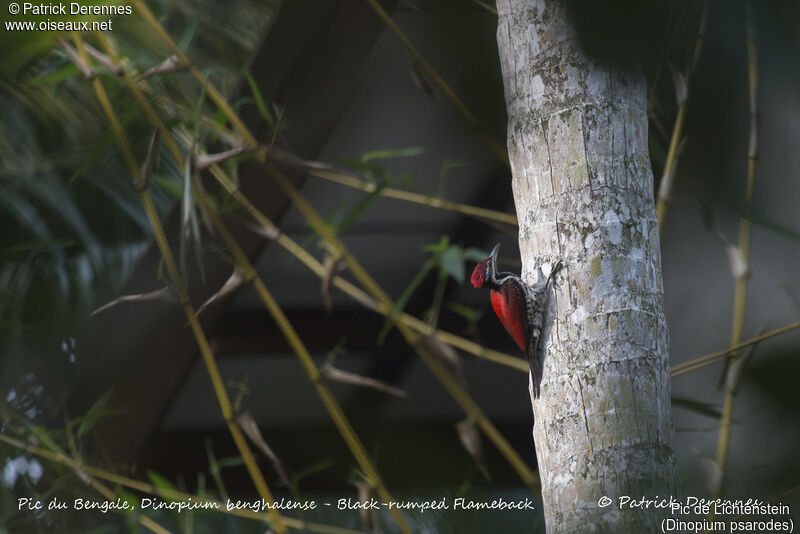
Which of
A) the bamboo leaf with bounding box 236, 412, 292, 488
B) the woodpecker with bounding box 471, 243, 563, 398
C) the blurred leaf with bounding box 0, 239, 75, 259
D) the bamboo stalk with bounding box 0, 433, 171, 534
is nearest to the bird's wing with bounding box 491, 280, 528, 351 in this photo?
the woodpecker with bounding box 471, 243, 563, 398

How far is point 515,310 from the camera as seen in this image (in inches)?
25.9

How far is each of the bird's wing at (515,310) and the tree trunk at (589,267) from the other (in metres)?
0.02

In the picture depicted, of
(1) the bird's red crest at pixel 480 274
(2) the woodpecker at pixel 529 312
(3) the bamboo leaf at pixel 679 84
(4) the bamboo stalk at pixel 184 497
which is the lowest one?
(4) the bamboo stalk at pixel 184 497

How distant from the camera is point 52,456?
102 cm

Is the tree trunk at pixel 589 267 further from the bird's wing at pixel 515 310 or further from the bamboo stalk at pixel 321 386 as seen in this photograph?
the bamboo stalk at pixel 321 386

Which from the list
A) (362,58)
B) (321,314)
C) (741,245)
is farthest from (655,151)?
(321,314)

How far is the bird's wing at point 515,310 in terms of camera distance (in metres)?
0.65

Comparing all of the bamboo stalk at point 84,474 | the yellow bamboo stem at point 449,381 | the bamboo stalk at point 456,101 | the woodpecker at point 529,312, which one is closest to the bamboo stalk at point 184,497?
the bamboo stalk at point 84,474

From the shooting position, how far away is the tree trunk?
22.0 inches

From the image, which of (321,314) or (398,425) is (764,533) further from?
(321,314)

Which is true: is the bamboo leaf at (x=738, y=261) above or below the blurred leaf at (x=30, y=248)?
below

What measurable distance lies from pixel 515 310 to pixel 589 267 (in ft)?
0.29

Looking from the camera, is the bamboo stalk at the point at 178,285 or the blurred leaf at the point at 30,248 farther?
the blurred leaf at the point at 30,248

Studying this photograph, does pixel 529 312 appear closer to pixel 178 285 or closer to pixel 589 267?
pixel 589 267
